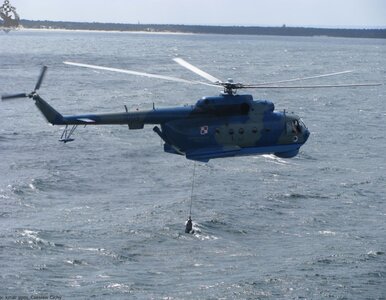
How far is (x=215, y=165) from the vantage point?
6281 centimetres

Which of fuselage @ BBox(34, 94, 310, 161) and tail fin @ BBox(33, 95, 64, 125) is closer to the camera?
tail fin @ BBox(33, 95, 64, 125)

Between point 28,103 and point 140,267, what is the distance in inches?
2493

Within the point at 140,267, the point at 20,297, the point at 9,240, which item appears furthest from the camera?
the point at 9,240

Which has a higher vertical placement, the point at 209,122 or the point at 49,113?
the point at 49,113

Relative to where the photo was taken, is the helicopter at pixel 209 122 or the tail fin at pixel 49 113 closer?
the tail fin at pixel 49 113

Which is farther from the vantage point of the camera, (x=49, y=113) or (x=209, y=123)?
(x=209, y=123)

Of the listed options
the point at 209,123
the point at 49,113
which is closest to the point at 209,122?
the point at 209,123

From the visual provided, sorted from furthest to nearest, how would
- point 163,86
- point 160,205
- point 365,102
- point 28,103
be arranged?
point 163,86
point 365,102
point 28,103
point 160,205

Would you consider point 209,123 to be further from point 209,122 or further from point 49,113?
point 49,113

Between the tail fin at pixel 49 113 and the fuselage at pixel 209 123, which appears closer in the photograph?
the tail fin at pixel 49 113

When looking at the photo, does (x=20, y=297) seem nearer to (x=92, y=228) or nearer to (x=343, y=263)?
(x=92, y=228)

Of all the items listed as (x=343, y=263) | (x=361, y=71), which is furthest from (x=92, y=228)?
(x=361, y=71)

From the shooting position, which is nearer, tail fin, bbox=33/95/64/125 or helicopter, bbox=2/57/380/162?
tail fin, bbox=33/95/64/125

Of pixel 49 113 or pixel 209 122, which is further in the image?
pixel 209 122
